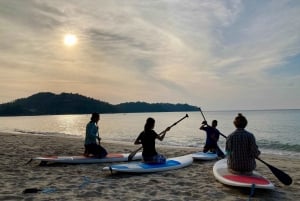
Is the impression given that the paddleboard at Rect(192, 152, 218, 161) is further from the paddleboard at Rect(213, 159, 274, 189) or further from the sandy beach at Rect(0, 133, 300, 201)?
the paddleboard at Rect(213, 159, 274, 189)

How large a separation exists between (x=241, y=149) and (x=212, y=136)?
5.60 m

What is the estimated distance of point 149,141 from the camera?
31.0ft

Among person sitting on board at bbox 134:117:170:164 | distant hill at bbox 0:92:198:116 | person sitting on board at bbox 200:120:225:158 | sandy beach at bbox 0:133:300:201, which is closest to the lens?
sandy beach at bbox 0:133:300:201

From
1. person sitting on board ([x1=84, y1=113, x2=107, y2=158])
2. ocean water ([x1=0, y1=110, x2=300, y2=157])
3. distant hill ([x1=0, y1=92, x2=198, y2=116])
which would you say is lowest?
ocean water ([x1=0, y1=110, x2=300, y2=157])

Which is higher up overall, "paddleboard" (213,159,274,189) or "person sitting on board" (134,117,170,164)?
"person sitting on board" (134,117,170,164)

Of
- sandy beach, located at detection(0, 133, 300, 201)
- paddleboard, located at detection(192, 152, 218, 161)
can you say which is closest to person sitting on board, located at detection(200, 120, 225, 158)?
paddleboard, located at detection(192, 152, 218, 161)

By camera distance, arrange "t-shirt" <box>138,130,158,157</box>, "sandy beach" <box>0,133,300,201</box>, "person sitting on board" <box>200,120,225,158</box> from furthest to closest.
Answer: "person sitting on board" <box>200,120,225,158</box> → "t-shirt" <box>138,130,158,157</box> → "sandy beach" <box>0,133,300,201</box>

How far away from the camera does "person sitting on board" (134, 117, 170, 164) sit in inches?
362

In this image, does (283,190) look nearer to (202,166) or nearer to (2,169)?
(202,166)

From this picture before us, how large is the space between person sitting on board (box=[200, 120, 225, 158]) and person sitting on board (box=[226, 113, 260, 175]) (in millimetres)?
5081

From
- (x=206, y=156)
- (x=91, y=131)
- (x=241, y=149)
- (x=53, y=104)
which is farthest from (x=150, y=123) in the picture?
(x=53, y=104)

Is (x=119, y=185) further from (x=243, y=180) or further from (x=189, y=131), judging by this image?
(x=189, y=131)

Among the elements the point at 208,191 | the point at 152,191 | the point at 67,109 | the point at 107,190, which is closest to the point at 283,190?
the point at 208,191

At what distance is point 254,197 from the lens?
22.1 feet
